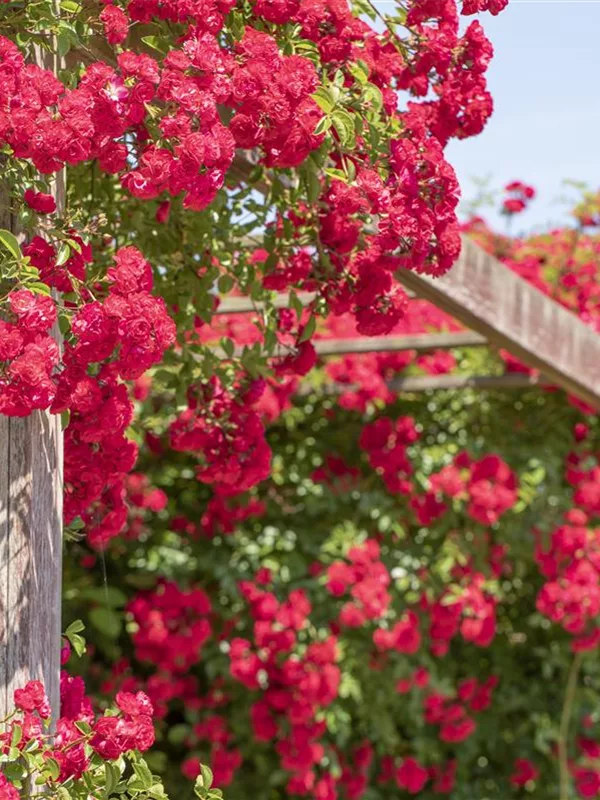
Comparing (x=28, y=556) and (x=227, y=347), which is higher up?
(x=28, y=556)

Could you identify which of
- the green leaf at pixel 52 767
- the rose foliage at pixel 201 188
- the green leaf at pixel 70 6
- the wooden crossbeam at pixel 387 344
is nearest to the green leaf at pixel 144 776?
the green leaf at pixel 52 767

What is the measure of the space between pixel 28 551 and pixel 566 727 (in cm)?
398

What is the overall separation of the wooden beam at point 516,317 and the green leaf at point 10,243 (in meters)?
1.53

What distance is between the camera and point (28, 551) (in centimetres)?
197

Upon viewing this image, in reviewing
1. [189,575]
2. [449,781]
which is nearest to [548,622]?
[449,781]

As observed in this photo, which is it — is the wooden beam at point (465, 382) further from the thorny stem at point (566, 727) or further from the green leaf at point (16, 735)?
the green leaf at point (16, 735)

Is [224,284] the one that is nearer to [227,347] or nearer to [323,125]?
A: [227,347]

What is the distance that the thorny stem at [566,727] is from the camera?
545cm

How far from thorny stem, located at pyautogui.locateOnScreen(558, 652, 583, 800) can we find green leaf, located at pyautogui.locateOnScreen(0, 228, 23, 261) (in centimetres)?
414

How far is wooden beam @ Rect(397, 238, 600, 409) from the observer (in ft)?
12.0

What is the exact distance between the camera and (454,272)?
143 inches

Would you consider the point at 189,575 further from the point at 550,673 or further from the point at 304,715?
the point at 550,673

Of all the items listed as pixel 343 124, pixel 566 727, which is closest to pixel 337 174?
pixel 343 124

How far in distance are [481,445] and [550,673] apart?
3.35 feet
